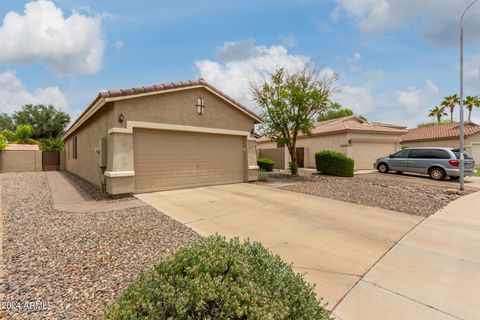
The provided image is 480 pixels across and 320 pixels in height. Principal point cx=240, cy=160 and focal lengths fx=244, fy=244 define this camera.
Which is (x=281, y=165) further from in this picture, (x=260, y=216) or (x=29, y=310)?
(x=29, y=310)

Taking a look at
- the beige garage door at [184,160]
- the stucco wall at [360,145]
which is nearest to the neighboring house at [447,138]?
the stucco wall at [360,145]

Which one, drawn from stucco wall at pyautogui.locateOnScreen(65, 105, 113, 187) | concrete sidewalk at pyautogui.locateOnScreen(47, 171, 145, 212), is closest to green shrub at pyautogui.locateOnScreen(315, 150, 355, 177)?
concrete sidewalk at pyautogui.locateOnScreen(47, 171, 145, 212)

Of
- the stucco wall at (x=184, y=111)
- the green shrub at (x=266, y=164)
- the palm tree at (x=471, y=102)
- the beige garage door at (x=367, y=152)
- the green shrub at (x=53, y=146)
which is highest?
the palm tree at (x=471, y=102)

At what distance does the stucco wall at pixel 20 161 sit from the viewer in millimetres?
20547

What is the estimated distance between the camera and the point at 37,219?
5.84 metres

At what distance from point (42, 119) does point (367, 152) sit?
48.0 m

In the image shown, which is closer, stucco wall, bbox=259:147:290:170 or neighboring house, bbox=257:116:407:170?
neighboring house, bbox=257:116:407:170

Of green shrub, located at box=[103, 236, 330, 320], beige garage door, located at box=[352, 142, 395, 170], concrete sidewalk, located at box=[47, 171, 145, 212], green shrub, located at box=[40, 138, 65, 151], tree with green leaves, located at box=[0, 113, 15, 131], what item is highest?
tree with green leaves, located at box=[0, 113, 15, 131]

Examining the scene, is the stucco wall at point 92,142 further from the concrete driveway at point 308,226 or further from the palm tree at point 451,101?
the palm tree at point 451,101

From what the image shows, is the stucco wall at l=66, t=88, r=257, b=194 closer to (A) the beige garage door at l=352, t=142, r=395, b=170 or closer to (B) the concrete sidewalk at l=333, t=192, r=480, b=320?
(B) the concrete sidewalk at l=333, t=192, r=480, b=320

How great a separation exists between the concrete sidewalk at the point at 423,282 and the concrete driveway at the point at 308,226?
0.20 m

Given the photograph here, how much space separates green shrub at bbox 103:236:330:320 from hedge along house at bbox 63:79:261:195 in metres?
7.20

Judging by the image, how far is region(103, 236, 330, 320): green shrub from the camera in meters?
1.69

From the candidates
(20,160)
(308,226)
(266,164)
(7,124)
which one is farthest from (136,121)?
(7,124)
